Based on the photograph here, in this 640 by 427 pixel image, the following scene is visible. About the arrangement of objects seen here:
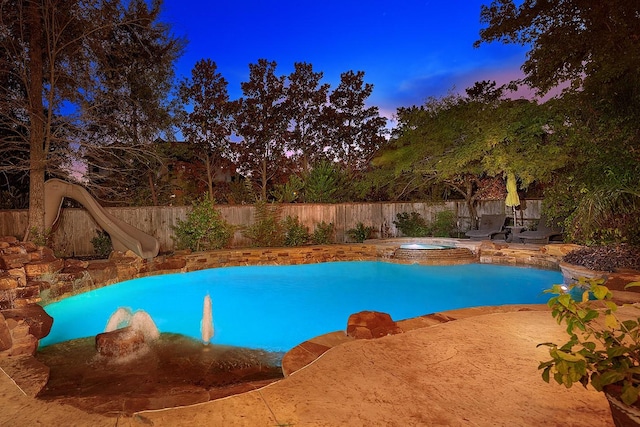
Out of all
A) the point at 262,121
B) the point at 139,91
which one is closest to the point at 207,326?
the point at 139,91

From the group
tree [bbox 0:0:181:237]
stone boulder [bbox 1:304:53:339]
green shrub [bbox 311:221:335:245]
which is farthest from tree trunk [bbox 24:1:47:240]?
green shrub [bbox 311:221:335:245]

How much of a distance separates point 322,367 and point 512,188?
943 centimetres

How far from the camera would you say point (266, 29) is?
15.5m

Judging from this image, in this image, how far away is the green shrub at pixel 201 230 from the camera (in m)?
10.2

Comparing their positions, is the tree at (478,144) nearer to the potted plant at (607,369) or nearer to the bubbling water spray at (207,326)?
the bubbling water spray at (207,326)

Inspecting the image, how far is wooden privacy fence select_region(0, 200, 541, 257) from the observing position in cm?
968

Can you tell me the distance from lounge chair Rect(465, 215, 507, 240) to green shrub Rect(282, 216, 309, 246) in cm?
523

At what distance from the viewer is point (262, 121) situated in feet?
53.8

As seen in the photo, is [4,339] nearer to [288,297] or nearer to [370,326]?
[370,326]

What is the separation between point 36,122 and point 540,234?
42.2ft

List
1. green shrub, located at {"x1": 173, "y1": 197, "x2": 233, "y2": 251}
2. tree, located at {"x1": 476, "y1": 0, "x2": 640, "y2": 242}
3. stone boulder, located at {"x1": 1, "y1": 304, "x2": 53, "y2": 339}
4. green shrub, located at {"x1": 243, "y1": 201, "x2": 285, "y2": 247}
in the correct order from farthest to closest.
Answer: green shrub, located at {"x1": 243, "y1": 201, "x2": 285, "y2": 247}
green shrub, located at {"x1": 173, "y1": 197, "x2": 233, "y2": 251}
tree, located at {"x1": 476, "y1": 0, "x2": 640, "y2": 242}
stone boulder, located at {"x1": 1, "y1": 304, "x2": 53, "y2": 339}

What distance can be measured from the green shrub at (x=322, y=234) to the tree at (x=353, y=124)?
6037mm

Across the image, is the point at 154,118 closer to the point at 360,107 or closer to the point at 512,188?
the point at 360,107

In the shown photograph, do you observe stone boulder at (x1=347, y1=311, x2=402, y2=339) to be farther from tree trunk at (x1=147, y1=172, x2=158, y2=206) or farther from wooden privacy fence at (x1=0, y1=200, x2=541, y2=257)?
tree trunk at (x1=147, y1=172, x2=158, y2=206)
